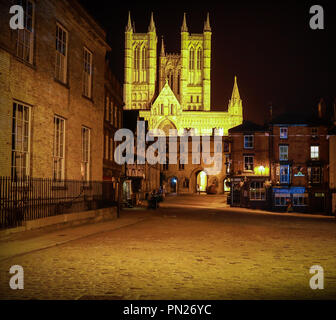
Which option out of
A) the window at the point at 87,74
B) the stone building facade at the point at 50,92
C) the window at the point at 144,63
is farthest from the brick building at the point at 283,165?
the window at the point at 144,63

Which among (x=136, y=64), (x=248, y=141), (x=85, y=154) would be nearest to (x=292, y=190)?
(x=248, y=141)

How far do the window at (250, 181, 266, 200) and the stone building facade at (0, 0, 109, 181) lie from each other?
2928 centimetres

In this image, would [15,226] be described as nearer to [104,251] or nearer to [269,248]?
[104,251]

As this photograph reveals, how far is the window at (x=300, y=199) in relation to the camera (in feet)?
148

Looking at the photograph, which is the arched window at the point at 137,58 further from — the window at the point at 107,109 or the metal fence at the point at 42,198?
the metal fence at the point at 42,198

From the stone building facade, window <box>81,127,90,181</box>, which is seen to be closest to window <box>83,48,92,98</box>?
the stone building facade

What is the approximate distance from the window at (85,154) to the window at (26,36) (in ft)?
19.1

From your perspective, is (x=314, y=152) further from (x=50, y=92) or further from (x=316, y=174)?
(x=50, y=92)

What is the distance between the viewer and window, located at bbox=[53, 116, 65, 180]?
16406 millimetres

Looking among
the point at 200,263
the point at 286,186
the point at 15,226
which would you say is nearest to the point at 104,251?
the point at 200,263

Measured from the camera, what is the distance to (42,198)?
1434 centimetres

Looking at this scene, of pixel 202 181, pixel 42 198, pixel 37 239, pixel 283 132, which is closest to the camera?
pixel 37 239

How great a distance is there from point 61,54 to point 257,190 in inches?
1362

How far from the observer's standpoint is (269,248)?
10703 mm
